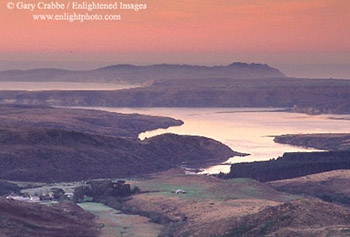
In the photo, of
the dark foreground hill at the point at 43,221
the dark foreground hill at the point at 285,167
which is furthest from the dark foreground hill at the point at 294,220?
the dark foreground hill at the point at 285,167

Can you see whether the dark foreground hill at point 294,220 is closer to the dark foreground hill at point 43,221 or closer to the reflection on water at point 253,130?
A: the dark foreground hill at point 43,221

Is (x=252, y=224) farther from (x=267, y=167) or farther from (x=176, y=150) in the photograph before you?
(x=176, y=150)

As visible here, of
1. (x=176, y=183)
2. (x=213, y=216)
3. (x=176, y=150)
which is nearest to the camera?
(x=213, y=216)

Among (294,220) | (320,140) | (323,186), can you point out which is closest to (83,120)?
(320,140)

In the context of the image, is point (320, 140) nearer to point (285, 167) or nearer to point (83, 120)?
point (285, 167)

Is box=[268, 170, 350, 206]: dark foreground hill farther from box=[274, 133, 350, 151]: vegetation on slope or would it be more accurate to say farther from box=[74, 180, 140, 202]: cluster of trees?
box=[274, 133, 350, 151]: vegetation on slope

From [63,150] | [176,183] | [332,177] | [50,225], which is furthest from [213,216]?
[63,150]
